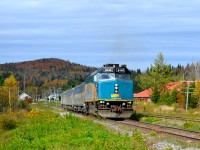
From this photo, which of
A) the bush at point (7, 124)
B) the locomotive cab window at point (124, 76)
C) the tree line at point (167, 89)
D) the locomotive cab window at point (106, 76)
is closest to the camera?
the locomotive cab window at point (106, 76)

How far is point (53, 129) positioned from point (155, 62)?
6511 cm

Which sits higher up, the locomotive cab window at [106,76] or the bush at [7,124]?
the locomotive cab window at [106,76]

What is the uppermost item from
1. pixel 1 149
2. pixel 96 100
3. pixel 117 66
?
pixel 117 66

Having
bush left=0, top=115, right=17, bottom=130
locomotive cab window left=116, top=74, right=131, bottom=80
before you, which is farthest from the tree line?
bush left=0, top=115, right=17, bottom=130

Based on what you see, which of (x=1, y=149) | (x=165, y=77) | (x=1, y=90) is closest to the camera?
(x=1, y=149)

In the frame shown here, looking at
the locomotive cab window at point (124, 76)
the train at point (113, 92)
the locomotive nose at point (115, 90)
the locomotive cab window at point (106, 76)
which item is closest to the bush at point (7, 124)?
the train at point (113, 92)

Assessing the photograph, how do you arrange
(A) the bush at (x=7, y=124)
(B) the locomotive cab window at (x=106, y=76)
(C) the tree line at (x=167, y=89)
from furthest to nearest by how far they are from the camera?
1. (C) the tree line at (x=167, y=89)
2. (A) the bush at (x=7, y=124)
3. (B) the locomotive cab window at (x=106, y=76)

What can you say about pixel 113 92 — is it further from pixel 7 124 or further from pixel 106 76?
pixel 7 124

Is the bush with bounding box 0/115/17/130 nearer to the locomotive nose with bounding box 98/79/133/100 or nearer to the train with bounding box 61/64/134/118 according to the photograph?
the train with bounding box 61/64/134/118

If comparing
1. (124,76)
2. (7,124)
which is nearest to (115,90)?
(124,76)

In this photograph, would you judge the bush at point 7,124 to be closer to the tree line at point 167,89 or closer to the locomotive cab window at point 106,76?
the locomotive cab window at point 106,76

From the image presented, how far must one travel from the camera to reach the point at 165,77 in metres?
84.1

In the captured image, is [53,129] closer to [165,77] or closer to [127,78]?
[127,78]

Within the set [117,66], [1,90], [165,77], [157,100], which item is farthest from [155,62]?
[117,66]
